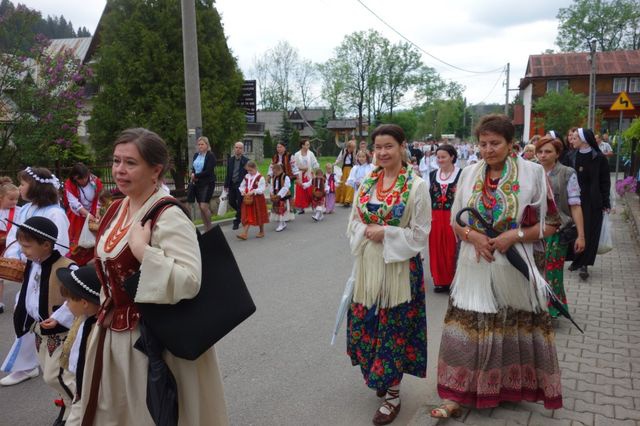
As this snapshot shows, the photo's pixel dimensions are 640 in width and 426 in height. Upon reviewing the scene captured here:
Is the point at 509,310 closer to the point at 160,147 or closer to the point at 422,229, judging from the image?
the point at 422,229

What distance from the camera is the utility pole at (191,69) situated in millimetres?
12156

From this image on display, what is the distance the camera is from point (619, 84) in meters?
51.0

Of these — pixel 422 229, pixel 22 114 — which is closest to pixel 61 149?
pixel 22 114

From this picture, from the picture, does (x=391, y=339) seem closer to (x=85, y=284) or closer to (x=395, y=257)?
(x=395, y=257)

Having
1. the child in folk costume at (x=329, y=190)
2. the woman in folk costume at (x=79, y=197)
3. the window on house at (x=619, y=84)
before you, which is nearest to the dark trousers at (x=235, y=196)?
the woman in folk costume at (x=79, y=197)

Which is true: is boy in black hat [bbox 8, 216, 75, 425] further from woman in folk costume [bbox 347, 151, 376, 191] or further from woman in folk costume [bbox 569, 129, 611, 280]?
woman in folk costume [bbox 347, 151, 376, 191]

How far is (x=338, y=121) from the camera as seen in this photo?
236ft

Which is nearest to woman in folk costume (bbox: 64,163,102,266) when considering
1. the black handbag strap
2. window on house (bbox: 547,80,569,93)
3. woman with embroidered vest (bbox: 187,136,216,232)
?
woman with embroidered vest (bbox: 187,136,216,232)

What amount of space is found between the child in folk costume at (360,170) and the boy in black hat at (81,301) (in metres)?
10.6

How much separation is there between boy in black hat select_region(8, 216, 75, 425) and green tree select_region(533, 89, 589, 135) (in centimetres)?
4120

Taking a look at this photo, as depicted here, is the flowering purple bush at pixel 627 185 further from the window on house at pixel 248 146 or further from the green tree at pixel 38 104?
the window on house at pixel 248 146

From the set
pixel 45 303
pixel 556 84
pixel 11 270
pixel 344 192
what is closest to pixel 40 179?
pixel 11 270

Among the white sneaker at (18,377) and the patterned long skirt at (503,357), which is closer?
the patterned long skirt at (503,357)

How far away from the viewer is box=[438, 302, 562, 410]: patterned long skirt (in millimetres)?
3395
